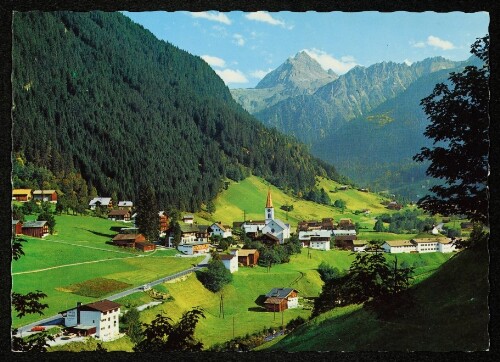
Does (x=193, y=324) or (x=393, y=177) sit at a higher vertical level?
(x=393, y=177)

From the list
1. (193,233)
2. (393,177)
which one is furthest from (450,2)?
(193,233)

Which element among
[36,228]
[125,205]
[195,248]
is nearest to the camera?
[36,228]

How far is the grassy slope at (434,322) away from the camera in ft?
23.9

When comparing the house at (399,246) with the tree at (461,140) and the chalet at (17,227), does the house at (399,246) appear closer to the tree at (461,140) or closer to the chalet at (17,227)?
the tree at (461,140)

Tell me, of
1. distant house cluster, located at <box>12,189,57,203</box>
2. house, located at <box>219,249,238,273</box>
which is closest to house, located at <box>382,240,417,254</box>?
house, located at <box>219,249,238,273</box>

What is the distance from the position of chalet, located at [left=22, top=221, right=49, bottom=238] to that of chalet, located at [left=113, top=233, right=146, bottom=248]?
1155 millimetres

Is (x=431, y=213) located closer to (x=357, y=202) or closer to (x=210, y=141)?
(x=357, y=202)

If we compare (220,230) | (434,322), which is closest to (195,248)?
(220,230)

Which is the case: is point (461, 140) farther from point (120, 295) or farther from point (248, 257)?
point (120, 295)

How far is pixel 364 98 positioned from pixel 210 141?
4.50 metres

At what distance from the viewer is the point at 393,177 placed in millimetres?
9453

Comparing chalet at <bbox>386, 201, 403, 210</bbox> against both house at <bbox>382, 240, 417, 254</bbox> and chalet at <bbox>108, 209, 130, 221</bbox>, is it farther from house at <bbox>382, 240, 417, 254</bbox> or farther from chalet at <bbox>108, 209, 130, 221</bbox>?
chalet at <bbox>108, 209, 130, 221</bbox>

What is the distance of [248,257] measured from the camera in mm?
9672

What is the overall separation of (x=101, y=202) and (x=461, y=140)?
20.0ft
